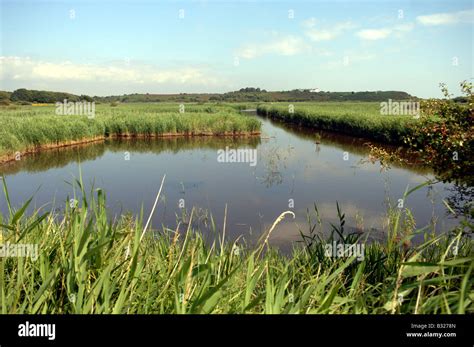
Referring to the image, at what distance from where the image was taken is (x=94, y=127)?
25.9 meters

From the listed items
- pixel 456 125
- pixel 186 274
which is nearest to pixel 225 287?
pixel 186 274

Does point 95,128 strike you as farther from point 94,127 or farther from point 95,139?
point 95,139

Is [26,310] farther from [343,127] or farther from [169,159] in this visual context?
[343,127]

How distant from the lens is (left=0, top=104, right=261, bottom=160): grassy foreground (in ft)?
65.0

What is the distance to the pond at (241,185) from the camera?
9664 mm

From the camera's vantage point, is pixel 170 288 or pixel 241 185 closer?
pixel 170 288
